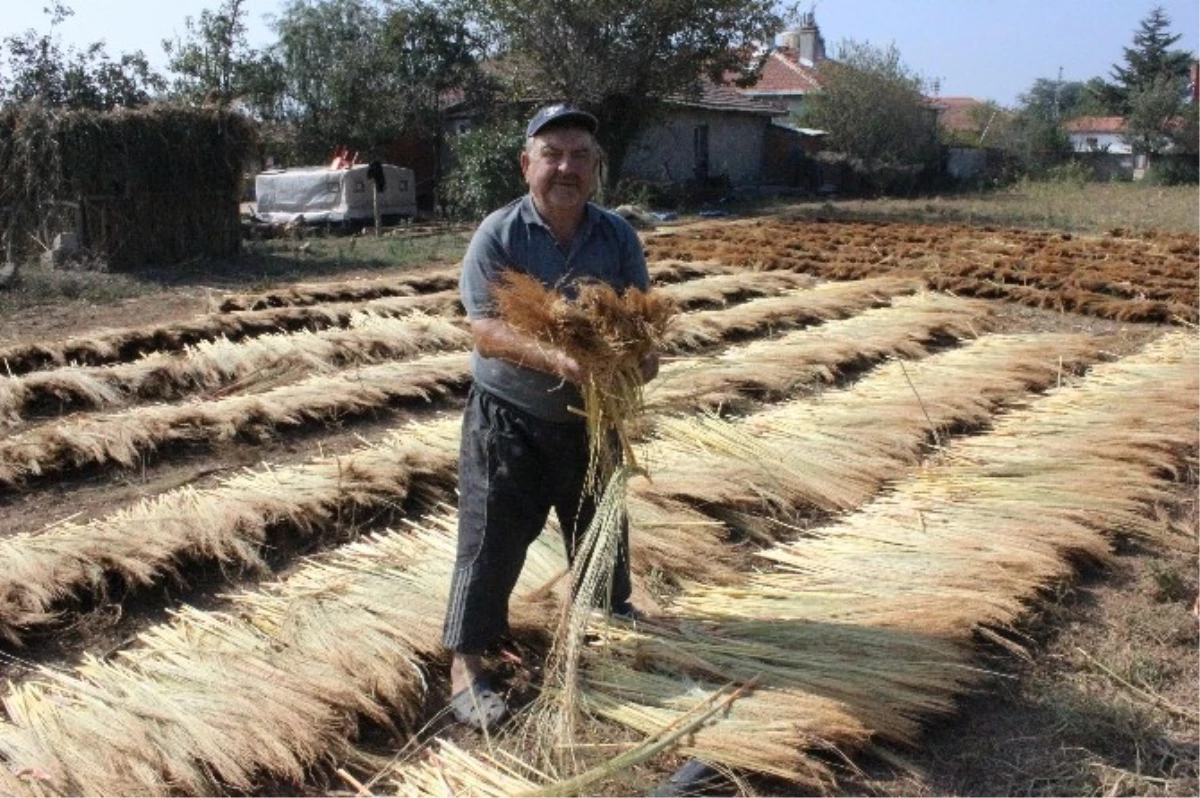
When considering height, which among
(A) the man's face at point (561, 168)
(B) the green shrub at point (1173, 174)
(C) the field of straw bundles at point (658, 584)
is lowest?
(C) the field of straw bundles at point (658, 584)

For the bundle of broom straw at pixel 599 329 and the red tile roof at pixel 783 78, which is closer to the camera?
the bundle of broom straw at pixel 599 329

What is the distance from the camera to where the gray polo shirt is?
2590 mm

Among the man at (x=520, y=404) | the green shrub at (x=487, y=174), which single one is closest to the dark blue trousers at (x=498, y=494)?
the man at (x=520, y=404)

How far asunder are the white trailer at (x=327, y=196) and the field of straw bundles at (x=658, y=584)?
11.0m

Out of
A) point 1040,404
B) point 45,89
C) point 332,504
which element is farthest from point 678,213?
point 332,504

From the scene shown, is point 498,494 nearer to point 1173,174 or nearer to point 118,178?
point 118,178

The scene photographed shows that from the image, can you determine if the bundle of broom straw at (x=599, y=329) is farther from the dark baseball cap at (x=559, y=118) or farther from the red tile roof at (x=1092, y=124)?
the red tile roof at (x=1092, y=124)

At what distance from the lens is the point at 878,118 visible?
2452cm

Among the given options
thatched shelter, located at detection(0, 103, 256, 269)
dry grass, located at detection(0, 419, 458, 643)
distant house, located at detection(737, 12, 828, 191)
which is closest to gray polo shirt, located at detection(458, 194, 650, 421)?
dry grass, located at detection(0, 419, 458, 643)

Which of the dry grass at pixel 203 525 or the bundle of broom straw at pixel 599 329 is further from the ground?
the bundle of broom straw at pixel 599 329

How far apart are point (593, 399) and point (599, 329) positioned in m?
0.17

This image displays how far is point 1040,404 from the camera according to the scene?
5340 mm

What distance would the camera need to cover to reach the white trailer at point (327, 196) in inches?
674

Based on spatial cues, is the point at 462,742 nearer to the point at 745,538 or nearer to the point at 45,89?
the point at 745,538
